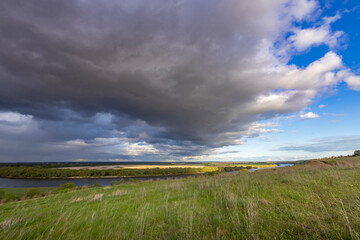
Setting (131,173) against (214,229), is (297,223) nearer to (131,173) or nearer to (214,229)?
(214,229)

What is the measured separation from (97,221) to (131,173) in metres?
136

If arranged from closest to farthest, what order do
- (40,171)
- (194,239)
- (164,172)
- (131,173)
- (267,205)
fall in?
1. (194,239)
2. (267,205)
3. (40,171)
4. (131,173)
5. (164,172)

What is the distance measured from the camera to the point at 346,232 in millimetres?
4309

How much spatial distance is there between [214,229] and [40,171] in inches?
6731

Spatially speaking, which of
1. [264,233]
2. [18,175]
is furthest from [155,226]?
[18,175]

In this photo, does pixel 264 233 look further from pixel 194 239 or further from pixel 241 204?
pixel 241 204

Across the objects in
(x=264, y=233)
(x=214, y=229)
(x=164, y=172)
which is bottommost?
(x=164, y=172)

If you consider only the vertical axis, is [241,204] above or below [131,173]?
above

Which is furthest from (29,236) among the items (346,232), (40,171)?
(40,171)

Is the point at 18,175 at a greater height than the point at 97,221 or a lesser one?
lesser

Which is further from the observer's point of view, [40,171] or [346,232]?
[40,171]

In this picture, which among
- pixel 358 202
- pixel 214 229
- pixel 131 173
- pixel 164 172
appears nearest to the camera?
pixel 214 229

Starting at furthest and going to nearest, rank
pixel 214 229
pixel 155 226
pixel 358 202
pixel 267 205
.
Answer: pixel 267 205 → pixel 155 226 → pixel 358 202 → pixel 214 229

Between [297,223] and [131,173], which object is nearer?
[297,223]
